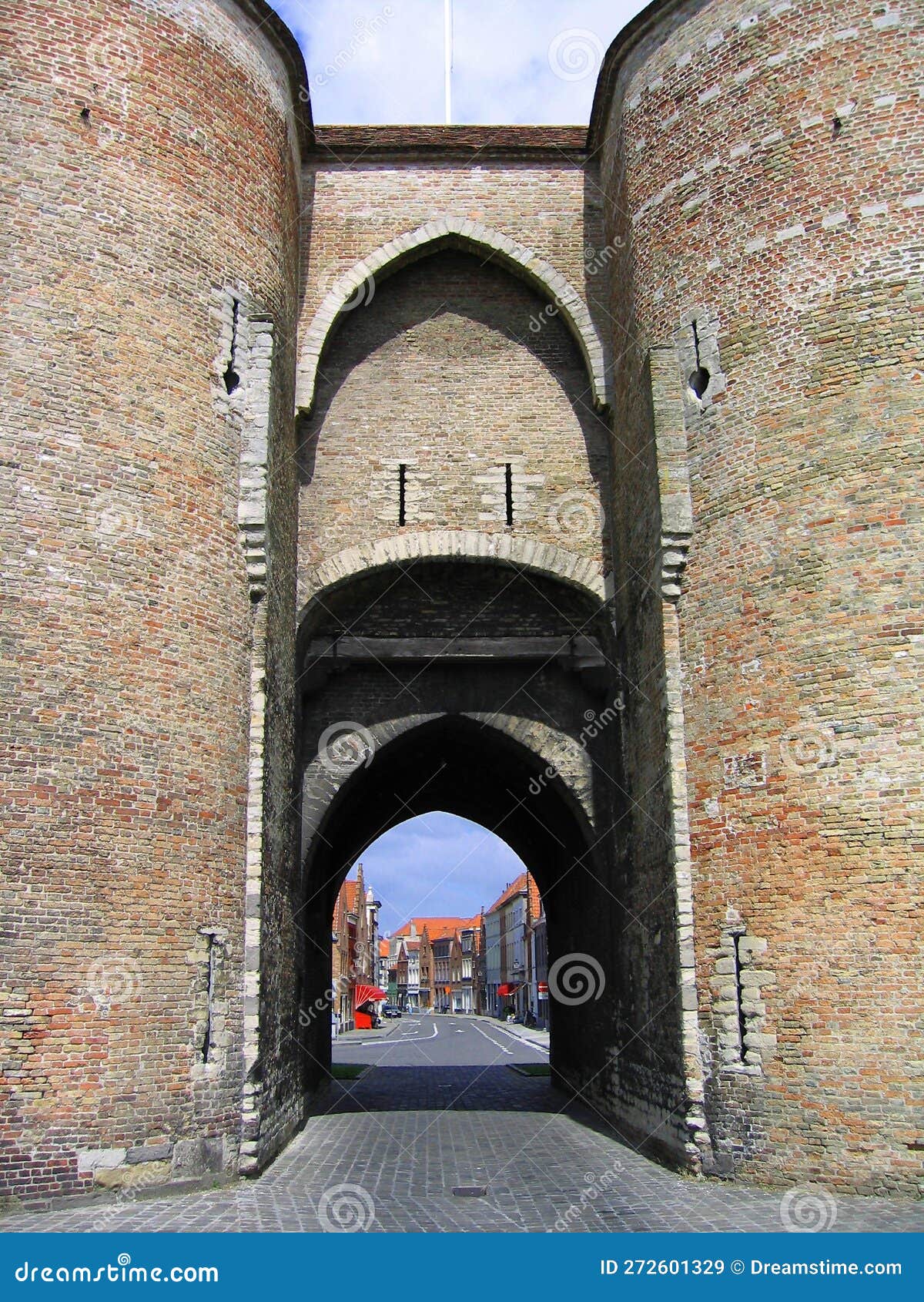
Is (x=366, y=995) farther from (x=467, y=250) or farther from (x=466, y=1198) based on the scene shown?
(x=466, y=1198)

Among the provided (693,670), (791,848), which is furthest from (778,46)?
(791,848)

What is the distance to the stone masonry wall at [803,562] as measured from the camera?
27.6 feet

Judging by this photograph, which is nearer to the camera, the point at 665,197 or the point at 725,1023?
the point at 725,1023

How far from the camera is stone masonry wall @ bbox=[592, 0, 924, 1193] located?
840cm

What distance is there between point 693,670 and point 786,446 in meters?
2.17

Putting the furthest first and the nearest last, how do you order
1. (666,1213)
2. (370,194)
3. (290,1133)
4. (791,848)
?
(370,194), (290,1133), (791,848), (666,1213)

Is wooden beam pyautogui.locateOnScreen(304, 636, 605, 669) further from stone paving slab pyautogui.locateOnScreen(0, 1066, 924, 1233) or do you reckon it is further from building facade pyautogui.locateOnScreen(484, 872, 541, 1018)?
building facade pyautogui.locateOnScreen(484, 872, 541, 1018)

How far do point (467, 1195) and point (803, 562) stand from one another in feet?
19.4

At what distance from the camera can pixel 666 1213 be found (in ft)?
25.8

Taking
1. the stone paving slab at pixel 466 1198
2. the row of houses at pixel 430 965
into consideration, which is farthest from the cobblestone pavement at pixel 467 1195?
the row of houses at pixel 430 965

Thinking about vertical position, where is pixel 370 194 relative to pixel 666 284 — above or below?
above

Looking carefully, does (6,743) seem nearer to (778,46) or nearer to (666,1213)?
(666,1213)

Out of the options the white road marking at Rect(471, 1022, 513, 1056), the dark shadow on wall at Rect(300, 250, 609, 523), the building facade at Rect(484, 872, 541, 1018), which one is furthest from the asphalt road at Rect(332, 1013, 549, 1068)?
the dark shadow on wall at Rect(300, 250, 609, 523)

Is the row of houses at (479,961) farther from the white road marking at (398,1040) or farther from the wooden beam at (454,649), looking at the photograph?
the wooden beam at (454,649)
